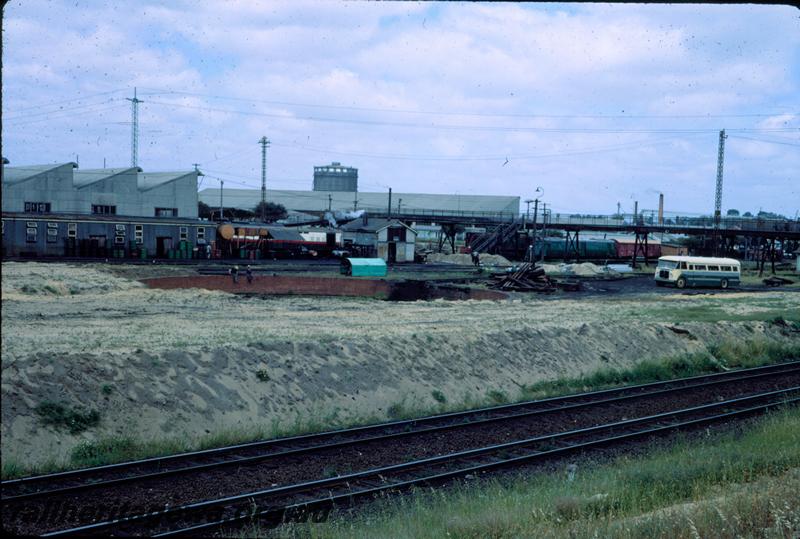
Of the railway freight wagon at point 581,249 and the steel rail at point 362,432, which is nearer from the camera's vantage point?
the steel rail at point 362,432

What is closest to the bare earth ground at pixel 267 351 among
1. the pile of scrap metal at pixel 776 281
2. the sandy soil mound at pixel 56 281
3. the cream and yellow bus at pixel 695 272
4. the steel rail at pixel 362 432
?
the sandy soil mound at pixel 56 281

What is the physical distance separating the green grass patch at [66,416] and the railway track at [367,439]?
2376 mm

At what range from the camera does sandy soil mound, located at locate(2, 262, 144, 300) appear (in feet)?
110

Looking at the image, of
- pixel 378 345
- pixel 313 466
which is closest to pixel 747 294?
pixel 378 345

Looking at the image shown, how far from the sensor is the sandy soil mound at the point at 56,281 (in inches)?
1325

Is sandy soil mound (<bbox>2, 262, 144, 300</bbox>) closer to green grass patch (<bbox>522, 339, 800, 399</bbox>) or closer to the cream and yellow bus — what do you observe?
green grass patch (<bbox>522, 339, 800, 399</bbox>)

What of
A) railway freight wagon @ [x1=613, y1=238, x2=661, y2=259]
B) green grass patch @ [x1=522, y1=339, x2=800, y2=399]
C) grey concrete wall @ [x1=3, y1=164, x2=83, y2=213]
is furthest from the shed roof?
green grass patch @ [x1=522, y1=339, x2=800, y2=399]

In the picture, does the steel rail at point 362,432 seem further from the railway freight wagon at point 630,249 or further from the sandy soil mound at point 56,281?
the railway freight wagon at point 630,249

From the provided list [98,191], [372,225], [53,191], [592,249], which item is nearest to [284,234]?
[372,225]

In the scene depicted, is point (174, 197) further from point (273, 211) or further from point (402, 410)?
point (402, 410)

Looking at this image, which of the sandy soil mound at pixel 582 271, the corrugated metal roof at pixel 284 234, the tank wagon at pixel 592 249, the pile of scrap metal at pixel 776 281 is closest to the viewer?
the pile of scrap metal at pixel 776 281

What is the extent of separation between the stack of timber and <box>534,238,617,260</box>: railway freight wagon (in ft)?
95.1

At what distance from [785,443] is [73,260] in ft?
149

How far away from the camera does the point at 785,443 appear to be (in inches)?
501
